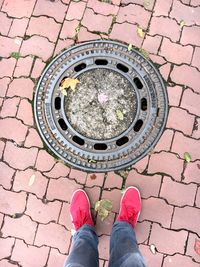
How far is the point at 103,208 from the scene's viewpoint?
3639 mm

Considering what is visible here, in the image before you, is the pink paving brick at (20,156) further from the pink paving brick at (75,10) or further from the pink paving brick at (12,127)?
the pink paving brick at (75,10)

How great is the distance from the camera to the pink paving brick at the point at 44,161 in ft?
12.1

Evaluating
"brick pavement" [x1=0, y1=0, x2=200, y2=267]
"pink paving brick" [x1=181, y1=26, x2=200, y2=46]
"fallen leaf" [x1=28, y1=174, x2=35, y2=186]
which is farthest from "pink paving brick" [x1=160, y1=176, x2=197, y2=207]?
"pink paving brick" [x1=181, y1=26, x2=200, y2=46]

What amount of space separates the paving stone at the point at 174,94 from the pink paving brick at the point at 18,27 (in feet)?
4.74

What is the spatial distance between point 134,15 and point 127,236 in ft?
6.53

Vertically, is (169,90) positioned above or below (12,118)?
above

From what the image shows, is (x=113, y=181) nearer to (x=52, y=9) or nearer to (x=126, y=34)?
(x=126, y=34)

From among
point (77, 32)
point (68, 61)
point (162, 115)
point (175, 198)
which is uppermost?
point (77, 32)

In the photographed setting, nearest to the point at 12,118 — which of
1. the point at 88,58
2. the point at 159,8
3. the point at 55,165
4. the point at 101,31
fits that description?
the point at 55,165

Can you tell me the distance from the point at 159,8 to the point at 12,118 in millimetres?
1684

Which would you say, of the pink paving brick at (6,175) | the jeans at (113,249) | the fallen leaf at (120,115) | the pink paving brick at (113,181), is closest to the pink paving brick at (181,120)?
the fallen leaf at (120,115)

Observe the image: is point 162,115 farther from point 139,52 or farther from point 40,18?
point 40,18

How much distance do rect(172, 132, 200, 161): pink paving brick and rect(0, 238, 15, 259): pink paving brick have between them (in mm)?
1610

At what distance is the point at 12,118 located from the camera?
3.78 meters
